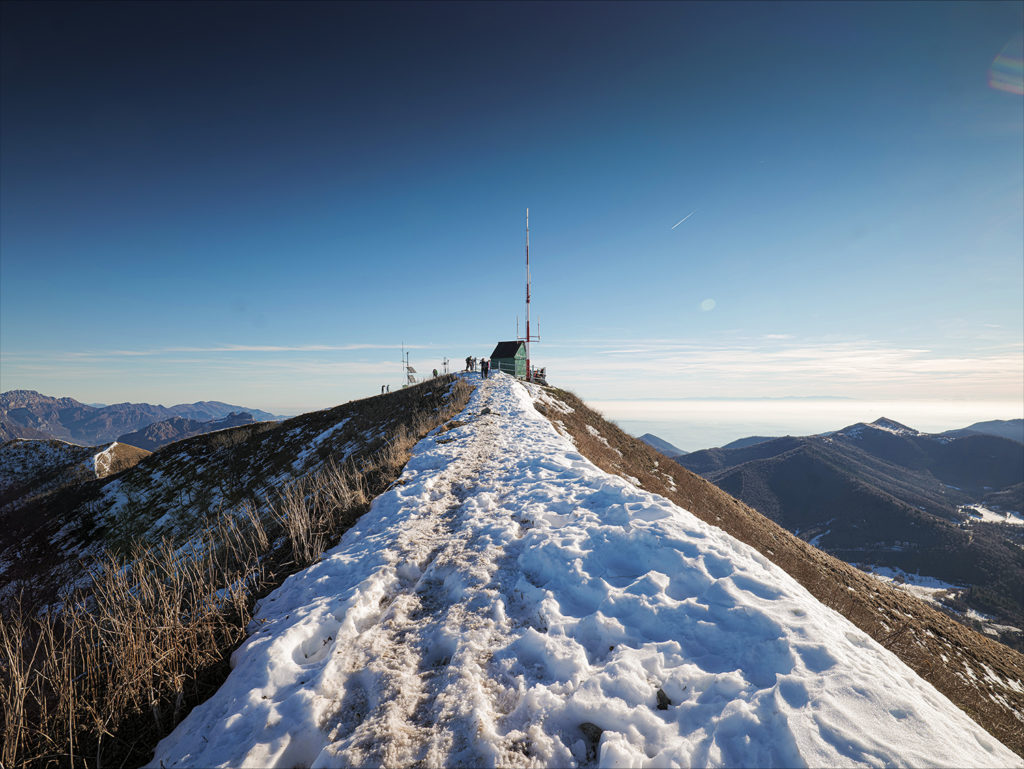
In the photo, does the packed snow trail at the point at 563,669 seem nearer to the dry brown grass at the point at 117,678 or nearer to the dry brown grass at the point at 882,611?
the dry brown grass at the point at 117,678

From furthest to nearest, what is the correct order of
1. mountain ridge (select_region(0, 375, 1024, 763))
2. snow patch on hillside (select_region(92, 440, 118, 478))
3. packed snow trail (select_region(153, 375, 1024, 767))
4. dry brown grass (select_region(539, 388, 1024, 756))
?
snow patch on hillside (select_region(92, 440, 118, 478)), dry brown grass (select_region(539, 388, 1024, 756)), mountain ridge (select_region(0, 375, 1024, 763)), packed snow trail (select_region(153, 375, 1024, 767))

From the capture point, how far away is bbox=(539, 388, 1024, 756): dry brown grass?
26.1ft

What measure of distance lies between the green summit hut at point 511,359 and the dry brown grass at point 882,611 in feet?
53.3

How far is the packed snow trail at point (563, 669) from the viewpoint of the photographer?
3.10m

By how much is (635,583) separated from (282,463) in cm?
2319

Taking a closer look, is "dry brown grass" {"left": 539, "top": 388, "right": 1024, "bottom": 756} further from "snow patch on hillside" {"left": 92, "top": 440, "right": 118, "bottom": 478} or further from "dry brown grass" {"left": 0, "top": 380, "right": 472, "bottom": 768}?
"snow patch on hillside" {"left": 92, "top": 440, "right": 118, "bottom": 478}

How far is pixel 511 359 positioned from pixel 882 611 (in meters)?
31.3

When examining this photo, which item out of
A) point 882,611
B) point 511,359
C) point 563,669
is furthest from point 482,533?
point 511,359

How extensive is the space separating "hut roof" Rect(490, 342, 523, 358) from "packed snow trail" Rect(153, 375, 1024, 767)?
33.9m

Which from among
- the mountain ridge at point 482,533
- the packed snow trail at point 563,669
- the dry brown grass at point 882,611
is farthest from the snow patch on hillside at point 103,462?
the packed snow trail at point 563,669

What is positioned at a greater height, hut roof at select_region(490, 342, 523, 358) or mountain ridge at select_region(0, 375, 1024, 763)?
hut roof at select_region(490, 342, 523, 358)

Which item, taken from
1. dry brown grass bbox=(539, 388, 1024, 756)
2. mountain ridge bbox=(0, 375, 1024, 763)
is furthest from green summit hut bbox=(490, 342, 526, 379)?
dry brown grass bbox=(539, 388, 1024, 756)

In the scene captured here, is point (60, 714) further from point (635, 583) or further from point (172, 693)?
point (635, 583)

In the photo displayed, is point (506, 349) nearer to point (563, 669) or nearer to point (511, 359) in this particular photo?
point (511, 359)
